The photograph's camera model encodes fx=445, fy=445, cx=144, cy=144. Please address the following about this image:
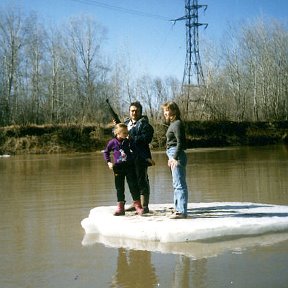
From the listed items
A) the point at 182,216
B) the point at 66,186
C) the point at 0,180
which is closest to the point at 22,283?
the point at 182,216

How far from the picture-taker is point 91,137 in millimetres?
36906

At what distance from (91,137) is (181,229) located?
31965 mm

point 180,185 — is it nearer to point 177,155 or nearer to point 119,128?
point 177,155

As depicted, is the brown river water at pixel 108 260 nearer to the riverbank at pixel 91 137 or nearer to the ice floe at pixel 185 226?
the ice floe at pixel 185 226

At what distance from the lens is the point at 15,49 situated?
4422 centimetres

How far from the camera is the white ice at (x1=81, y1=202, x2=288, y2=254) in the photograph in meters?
5.27

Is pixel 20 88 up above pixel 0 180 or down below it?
above

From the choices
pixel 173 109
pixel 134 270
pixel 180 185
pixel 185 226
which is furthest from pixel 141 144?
pixel 134 270

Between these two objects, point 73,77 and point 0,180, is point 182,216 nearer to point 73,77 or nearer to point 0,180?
point 0,180

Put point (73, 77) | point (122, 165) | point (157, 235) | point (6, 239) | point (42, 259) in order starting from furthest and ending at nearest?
point (73, 77), point (122, 165), point (6, 239), point (157, 235), point (42, 259)

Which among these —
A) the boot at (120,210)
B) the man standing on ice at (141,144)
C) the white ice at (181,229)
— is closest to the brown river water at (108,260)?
the white ice at (181,229)

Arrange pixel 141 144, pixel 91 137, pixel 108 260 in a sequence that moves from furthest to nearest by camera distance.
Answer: pixel 91 137 < pixel 141 144 < pixel 108 260

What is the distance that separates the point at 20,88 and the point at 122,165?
137ft

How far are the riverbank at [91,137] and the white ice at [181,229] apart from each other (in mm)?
29266
